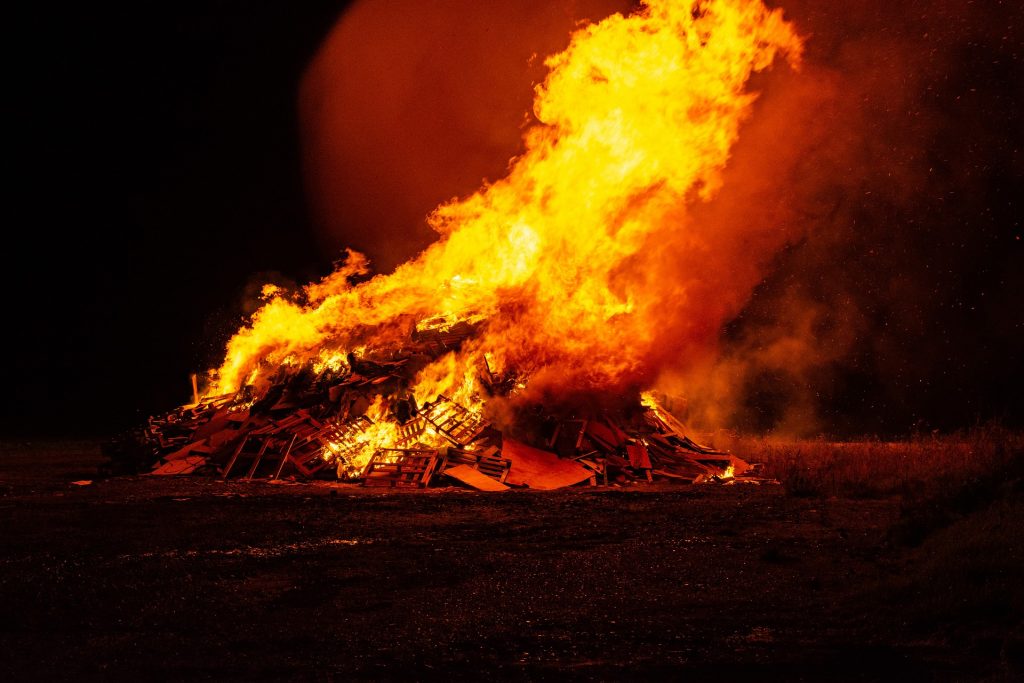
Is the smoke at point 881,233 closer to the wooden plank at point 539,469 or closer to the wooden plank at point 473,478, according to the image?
the wooden plank at point 539,469

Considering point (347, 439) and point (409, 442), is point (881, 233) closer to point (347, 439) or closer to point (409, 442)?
point (409, 442)

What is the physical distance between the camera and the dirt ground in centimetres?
552

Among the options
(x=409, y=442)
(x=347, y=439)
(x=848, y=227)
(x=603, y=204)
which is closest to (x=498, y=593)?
(x=409, y=442)

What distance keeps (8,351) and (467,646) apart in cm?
3627

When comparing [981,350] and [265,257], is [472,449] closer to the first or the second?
[981,350]

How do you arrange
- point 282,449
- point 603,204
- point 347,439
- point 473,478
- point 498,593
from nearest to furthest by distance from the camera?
1. point 498,593
2. point 473,478
3. point 282,449
4. point 347,439
5. point 603,204

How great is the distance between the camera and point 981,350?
75.4 feet

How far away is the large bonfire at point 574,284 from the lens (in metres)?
16.5

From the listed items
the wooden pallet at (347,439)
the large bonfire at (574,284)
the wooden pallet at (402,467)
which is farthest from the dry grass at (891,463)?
the wooden pallet at (347,439)

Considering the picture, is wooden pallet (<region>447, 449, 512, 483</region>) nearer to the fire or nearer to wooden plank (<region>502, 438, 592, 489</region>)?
wooden plank (<region>502, 438, 592, 489</region>)

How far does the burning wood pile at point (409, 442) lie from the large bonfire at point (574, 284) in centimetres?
5

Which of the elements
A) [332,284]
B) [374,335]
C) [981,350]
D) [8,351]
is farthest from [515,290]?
[8,351]

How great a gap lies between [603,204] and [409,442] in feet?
22.2

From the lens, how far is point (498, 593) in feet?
24.0
